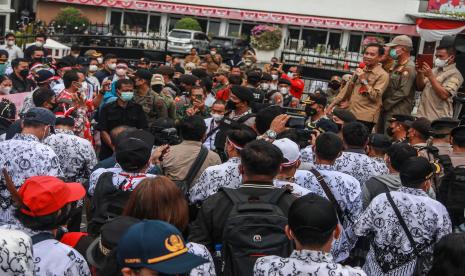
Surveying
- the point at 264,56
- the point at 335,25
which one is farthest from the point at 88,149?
the point at 335,25

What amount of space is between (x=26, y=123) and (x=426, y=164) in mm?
3238

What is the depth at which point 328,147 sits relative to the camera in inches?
223

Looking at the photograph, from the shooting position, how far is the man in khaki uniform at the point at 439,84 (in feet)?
30.7

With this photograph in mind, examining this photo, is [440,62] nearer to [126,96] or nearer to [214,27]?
[126,96]

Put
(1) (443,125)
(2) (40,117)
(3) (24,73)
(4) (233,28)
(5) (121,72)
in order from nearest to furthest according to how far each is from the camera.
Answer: (2) (40,117) → (1) (443,125) → (5) (121,72) → (3) (24,73) → (4) (233,28)

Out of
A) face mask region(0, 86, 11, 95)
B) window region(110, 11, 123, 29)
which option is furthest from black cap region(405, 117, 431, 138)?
window region(110, 11, 123, 29)

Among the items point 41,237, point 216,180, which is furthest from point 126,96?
point 41,237

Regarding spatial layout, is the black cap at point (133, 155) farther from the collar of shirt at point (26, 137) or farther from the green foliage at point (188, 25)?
the green foliage at point (188, 25)

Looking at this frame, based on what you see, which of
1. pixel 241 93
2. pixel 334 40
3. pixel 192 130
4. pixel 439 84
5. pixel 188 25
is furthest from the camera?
pixel 334 40

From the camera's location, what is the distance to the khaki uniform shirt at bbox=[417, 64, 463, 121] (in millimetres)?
9446

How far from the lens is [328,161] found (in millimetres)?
5707

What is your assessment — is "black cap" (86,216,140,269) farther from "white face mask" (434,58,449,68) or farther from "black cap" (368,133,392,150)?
"white face mask" (434,58,449,68)

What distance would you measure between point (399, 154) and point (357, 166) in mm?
631

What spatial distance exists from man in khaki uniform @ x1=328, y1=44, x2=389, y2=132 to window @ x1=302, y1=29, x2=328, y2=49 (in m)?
27.8
